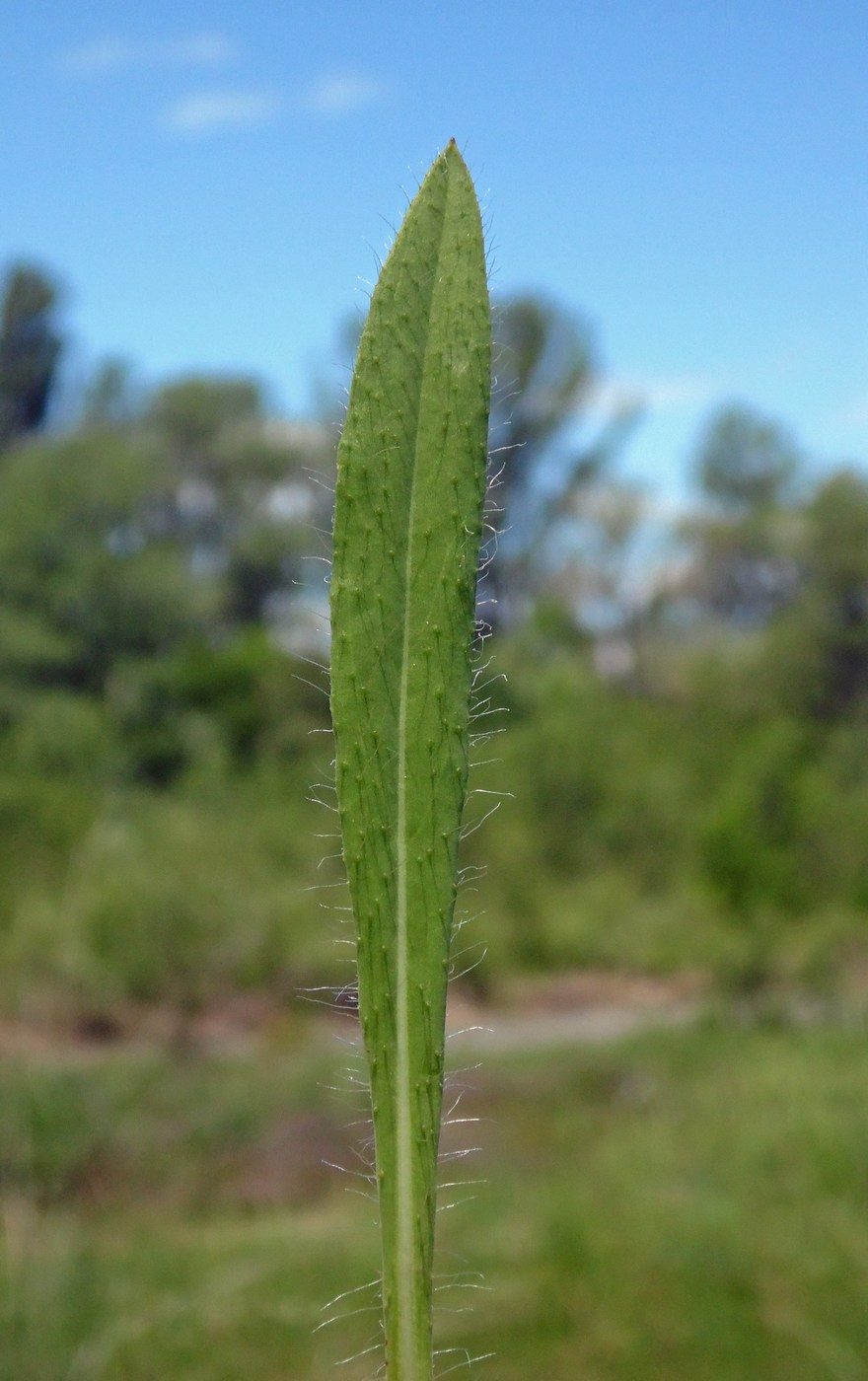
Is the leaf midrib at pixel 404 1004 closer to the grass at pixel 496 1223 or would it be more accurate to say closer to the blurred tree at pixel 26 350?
the grass at pixel 496 1223

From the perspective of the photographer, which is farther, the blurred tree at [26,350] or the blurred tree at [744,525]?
the blurred tree at [744,525]

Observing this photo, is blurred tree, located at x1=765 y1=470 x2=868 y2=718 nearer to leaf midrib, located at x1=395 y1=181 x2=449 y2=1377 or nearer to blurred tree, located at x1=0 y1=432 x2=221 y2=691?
blurred tree, located at x1=0 y1=432 x2=221 y2=691

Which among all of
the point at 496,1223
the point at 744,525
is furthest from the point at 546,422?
the point at 496,1223

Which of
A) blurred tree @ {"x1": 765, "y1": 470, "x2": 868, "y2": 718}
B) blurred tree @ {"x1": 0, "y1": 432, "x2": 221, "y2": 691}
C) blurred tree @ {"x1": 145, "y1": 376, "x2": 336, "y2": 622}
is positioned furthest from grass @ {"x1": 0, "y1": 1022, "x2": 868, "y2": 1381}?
blurred tree @ {"x1": 145, "y1": 376, "x2": 336, "y2": 622}

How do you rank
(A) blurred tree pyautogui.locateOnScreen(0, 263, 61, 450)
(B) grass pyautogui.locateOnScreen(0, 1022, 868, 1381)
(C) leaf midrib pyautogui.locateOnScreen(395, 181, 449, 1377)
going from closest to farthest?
(C) leaf midrib pyautogui.locateOnScreen(395, 181, 449, 1377)
(B) grass pyautogui.locateOnScreen(0, 1022, 868, 1381)
(A) blurred tree pyautogui.locateOnScreen(0, 263, 61, 450)

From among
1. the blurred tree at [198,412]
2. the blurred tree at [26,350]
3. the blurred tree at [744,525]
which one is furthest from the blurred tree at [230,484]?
the blurred tree at [744,525]

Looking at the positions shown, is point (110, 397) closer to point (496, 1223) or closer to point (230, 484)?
point (230, 484)
